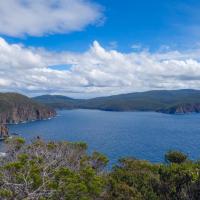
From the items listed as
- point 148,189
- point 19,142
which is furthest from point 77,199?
point 19,142

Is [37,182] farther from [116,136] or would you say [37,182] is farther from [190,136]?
[190,136]

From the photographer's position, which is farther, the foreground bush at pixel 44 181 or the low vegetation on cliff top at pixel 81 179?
the low vegetation on cliff top at pixel 81 179

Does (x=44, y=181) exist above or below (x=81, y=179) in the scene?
above

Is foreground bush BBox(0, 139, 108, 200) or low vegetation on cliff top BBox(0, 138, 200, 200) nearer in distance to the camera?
foreground bush BBox(0, 139, 108, 200)

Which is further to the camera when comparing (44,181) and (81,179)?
(81,179)

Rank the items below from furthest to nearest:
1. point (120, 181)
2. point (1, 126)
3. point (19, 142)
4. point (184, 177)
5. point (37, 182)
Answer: point (1, 126)
point (19, 142)
point (120, 181)
point (184, 177)
point (37, 182)

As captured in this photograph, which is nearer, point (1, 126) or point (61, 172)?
point (61, 172)

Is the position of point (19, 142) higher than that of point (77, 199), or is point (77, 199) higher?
point (19, 142)

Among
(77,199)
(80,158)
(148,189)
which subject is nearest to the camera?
(77,199)
